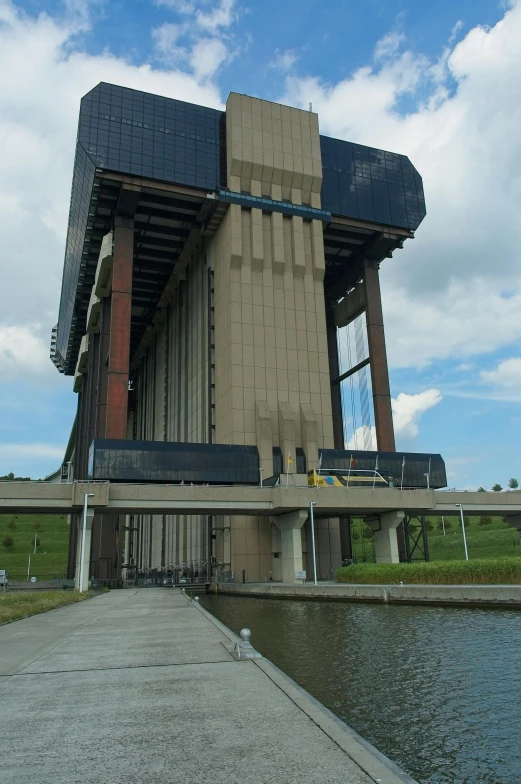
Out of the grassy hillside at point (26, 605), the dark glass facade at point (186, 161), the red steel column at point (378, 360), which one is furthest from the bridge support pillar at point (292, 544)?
the dark glass facade at point (186, 161)

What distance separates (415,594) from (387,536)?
3461 cm

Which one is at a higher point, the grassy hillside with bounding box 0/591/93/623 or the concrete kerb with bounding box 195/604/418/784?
the grassy hillside with bounding box 0/591/93/623

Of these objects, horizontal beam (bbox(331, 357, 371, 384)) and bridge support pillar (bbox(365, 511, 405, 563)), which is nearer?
bridge support pillar (bbox(365, 511, 405, 563))

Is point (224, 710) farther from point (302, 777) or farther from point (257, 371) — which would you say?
point (257, 371)

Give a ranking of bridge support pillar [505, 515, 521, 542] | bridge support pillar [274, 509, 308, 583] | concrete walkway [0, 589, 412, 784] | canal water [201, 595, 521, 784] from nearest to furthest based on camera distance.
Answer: concrete walkway [0, 589, 412, 784] < canal water [201, 595, 521, 784] < bridge support pillar [274, 509, 308, 583] < bridge support pillar [505, 515, 521, 542]

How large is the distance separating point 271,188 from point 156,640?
6820 centimetres

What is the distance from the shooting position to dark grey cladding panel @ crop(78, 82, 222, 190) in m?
69.3

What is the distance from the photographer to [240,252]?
72688mm

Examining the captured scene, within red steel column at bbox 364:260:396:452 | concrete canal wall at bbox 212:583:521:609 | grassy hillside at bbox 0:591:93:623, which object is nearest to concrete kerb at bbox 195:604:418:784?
grassy hillside at bbox 0:591:93:623

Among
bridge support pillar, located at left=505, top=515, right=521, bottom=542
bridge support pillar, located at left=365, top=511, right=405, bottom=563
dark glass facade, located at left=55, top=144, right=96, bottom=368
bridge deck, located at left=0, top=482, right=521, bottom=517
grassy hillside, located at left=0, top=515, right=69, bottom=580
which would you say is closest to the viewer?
bridge deck, located at left=0, top=482, right=521, bottom=517

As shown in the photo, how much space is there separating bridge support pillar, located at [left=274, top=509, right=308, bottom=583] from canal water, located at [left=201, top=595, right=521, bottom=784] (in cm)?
3308

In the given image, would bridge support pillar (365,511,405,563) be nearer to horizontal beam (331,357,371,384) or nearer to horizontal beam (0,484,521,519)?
horizontal beam (0,484,521,519)

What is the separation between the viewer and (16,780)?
233 inches

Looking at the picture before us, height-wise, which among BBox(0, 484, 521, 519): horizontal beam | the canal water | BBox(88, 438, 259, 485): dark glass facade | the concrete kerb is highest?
BBox(88, 438, 259, 485): dark glass facade
